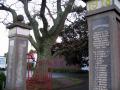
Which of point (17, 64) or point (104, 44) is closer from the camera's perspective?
point (104, 44)

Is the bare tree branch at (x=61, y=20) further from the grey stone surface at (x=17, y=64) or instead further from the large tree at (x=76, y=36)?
the large tree at (x=76, y=36)

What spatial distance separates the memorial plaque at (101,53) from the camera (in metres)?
5.85

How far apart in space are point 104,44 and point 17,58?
4.94m

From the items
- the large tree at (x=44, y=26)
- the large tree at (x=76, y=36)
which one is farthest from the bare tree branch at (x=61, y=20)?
the large tree at (x=76, y=36)

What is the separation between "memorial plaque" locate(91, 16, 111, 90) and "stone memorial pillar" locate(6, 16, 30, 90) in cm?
454

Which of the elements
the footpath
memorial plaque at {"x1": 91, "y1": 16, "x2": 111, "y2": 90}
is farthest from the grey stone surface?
the footpath

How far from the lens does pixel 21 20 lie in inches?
416

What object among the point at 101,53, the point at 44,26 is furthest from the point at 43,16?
the point at 101,53

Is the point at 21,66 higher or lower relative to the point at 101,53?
lower

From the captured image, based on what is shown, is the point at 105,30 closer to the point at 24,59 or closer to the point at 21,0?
the point at 24,59

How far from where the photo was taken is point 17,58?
10008 millimetres

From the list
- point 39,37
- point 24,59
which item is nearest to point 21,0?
point 39,37

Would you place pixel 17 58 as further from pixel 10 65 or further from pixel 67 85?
pixel 67 85

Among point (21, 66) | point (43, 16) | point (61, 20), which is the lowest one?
point (21, 66)
